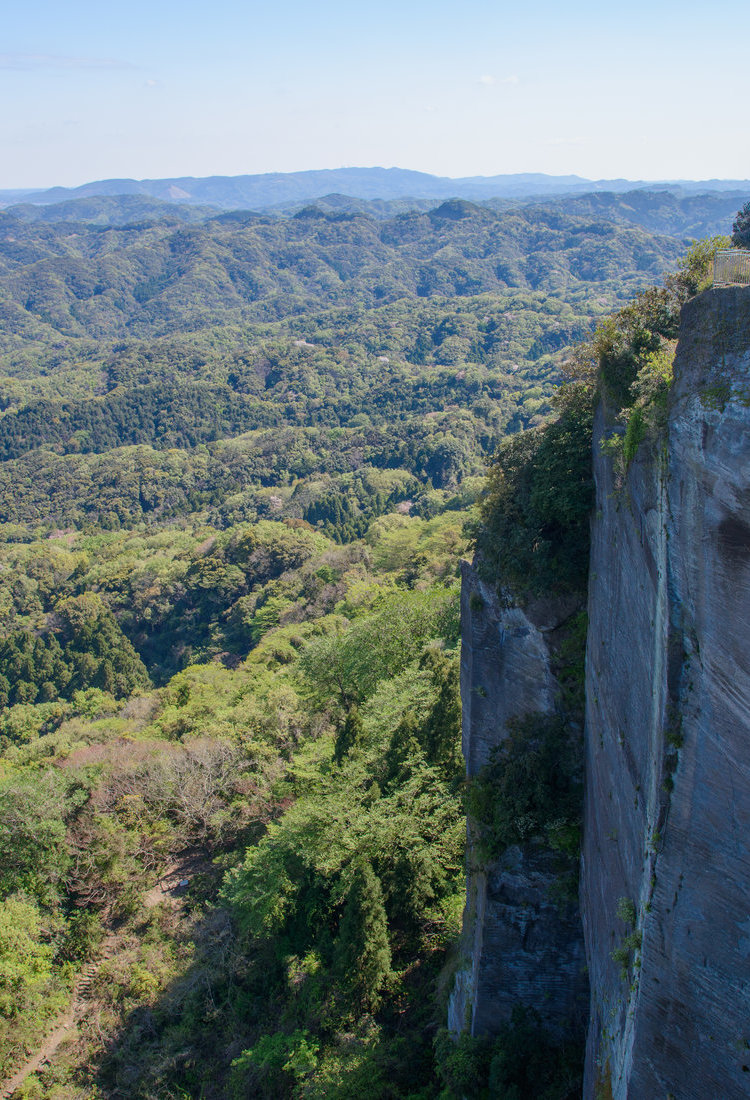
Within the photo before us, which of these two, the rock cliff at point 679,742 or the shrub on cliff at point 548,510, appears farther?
the shrub on cliff at point 548,510

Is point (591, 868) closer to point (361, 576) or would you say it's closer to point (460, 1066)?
point (460, 1066)

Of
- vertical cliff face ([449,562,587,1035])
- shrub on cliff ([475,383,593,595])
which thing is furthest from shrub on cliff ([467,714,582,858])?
shrub on cliff ([475,383,593,595])

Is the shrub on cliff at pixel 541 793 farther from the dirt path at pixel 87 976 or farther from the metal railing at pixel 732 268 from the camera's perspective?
the dirt path at pixel 87 976

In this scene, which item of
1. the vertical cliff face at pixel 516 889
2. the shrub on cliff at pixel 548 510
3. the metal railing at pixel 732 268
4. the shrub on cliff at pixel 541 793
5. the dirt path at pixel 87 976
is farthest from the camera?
the dirt path at pixel 87 976

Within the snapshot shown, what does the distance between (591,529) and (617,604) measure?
2.27 metres

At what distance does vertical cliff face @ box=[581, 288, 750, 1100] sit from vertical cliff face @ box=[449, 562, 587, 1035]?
11.3ft

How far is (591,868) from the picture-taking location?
1177 centimetres

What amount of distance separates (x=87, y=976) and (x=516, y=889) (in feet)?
51.4

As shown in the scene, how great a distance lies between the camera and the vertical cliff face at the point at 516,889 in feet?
43.3

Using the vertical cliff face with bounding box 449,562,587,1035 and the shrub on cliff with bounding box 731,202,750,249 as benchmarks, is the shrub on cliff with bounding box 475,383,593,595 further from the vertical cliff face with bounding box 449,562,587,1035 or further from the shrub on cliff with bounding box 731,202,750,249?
the shrub on cliff with bounding box 731,202,750,249

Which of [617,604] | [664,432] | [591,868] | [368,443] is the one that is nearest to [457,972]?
[591,868]

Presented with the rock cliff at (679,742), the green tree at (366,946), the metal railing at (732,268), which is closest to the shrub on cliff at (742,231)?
the metal railing at (732,268)

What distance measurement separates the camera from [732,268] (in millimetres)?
8781

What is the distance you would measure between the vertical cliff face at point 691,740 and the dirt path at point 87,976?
17.5 meters
